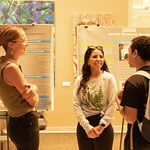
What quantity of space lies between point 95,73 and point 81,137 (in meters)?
0.62

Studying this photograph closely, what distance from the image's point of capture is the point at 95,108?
2344mm

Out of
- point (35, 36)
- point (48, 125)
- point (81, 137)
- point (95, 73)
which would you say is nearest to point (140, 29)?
point (95, 73)

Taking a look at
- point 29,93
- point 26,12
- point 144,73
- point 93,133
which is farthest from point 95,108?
point 26,12

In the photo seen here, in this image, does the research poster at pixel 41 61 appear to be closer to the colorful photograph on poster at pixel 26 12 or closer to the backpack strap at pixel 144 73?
the backpack strap at pixel 144 73

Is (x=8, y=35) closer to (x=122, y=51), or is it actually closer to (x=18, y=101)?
(x=18, y=101)

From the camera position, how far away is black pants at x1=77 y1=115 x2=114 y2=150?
2.29m

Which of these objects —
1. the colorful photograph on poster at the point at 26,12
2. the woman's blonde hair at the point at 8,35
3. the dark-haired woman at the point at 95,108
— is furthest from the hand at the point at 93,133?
the colorful photograph on poster at the point at 26,12

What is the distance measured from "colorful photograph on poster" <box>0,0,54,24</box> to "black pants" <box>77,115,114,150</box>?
310cm

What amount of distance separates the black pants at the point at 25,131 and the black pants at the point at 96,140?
631mm

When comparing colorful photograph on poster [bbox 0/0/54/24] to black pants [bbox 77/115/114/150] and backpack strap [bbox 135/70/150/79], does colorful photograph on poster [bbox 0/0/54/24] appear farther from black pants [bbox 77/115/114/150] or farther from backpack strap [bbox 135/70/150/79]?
backpack strap [bbox 135/70/150/79]

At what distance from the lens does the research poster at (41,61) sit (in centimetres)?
284

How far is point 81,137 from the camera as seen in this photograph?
7.72 ft

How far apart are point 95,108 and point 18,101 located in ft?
2.67

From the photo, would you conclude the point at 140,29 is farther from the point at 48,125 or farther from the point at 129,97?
the point at 48,125
